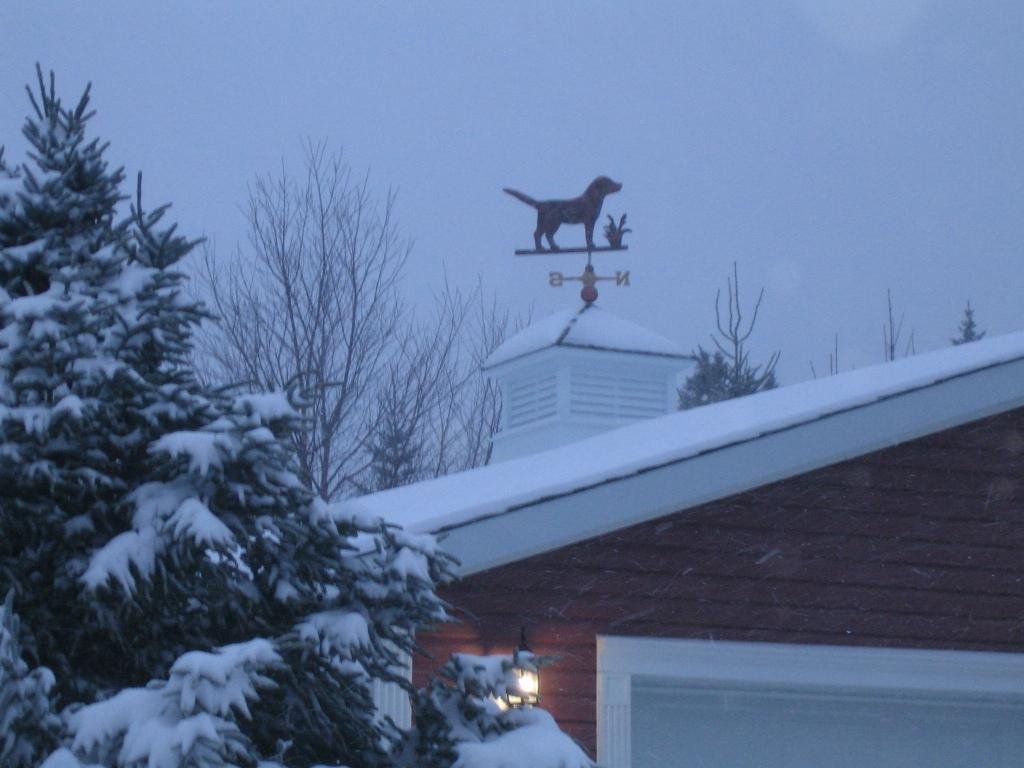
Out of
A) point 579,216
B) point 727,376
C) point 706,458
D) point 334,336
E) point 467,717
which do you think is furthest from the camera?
point 727,376

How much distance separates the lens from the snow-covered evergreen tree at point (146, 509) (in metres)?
4.21

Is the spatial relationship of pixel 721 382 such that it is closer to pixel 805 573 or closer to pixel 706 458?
pixel 805 573

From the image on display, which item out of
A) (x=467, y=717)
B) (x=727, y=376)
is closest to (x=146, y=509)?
(x=467, y=717)

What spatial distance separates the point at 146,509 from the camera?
422 centimetres

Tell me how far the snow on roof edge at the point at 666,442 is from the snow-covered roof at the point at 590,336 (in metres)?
2.95

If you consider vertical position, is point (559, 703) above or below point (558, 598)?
below

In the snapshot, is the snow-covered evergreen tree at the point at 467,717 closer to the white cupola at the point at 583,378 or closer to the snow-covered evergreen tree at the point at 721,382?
the white cupola at the point at 583,378

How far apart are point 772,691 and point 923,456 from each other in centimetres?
132

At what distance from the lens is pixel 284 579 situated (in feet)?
15.0

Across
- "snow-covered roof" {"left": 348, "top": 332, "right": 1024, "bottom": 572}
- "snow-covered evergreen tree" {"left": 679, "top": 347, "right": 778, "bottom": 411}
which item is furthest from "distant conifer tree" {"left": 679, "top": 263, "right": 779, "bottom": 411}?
"snow-covered roof" {"left": 348, "top": 332, "right": 1024, "bottom": 572}

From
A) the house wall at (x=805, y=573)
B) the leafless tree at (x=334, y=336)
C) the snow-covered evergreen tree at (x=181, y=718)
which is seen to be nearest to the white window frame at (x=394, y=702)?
the house wall at (x=805, y=573)

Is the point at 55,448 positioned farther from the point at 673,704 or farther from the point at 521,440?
the point at 521,440

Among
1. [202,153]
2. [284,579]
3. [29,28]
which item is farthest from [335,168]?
[29,28]

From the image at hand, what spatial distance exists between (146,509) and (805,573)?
3839 millimetres
